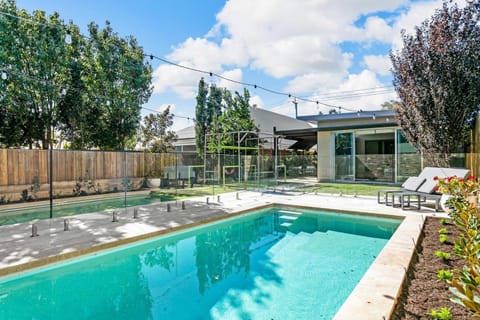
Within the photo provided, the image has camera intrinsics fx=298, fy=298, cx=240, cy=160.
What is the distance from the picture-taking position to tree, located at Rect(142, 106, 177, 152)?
17484 mm

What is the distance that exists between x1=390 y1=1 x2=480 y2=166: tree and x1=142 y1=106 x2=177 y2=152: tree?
12584 millimetres

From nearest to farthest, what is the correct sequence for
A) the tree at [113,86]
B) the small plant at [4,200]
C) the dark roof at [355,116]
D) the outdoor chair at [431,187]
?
the outdoor chair at [431,187]
the small plant at [4,200]
the tree at [113,86]
the dark roof at [355,116]

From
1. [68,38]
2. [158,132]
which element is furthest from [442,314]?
[158,132]

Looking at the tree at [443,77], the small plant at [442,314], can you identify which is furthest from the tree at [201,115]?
the small plant at [442,314]

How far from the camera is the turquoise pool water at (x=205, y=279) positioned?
342cm

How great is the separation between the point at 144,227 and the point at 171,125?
42.8 feet

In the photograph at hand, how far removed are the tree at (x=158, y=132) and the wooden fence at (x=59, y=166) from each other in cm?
887

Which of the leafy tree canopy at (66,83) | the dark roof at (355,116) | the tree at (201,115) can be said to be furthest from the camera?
the tree at (201,115)

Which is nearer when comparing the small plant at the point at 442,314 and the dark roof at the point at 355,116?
the small plant at the point at 442,314

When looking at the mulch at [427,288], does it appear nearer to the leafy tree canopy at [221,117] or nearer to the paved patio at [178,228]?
the paved patio at [178,228]

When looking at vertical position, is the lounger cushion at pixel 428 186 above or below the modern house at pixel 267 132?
below

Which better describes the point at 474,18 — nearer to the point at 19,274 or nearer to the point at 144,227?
the point at 144,227

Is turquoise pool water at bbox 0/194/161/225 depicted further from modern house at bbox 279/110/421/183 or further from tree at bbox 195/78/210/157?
modern house at bbox 279/110/421/183

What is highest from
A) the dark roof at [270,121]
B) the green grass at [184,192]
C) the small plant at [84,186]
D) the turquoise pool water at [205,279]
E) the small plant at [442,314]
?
the dark roof at [270,121]
